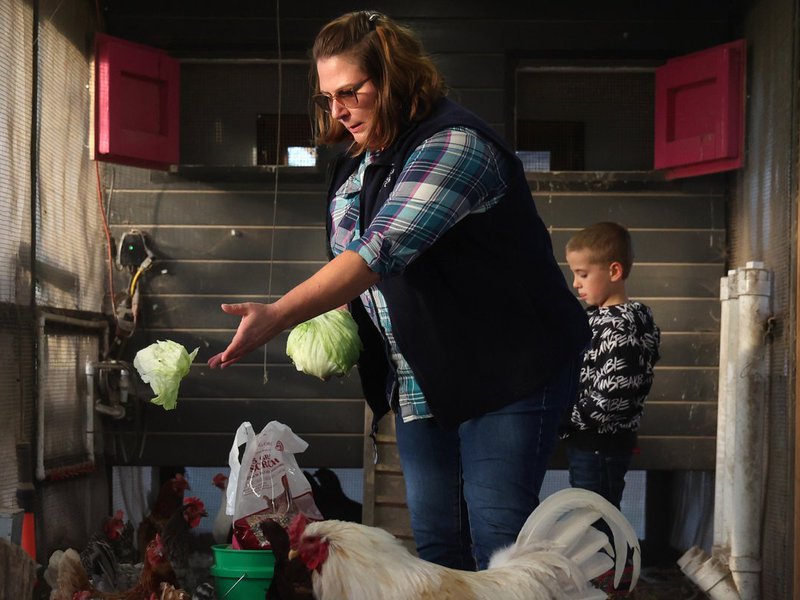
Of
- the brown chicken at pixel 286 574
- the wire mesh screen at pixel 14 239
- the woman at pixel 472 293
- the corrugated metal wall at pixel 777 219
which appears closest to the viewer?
the woman at pixel 472 293

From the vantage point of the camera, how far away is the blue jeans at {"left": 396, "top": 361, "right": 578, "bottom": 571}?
224 cm

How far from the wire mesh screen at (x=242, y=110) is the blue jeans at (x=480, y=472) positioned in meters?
3.29

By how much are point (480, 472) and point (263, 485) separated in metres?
1.90

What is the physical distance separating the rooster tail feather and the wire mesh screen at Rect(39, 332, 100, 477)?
2549mm

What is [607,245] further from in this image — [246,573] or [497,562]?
[497,562]

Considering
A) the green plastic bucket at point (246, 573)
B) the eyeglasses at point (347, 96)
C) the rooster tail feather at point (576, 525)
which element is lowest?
the green plastic bucket at point (246, 573)

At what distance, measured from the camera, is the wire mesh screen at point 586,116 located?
18.0 feet

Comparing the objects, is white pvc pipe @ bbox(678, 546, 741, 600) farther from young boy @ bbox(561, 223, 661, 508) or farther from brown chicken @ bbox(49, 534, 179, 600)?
brown chicken @ bbox(49, 534, 179, 600)

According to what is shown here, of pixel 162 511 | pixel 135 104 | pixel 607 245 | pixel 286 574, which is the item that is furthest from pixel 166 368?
pixel 135 104

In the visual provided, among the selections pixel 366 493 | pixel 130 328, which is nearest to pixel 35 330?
pixel 130 328

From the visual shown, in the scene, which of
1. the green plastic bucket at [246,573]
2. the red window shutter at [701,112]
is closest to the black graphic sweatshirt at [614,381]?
the green plastic bucket at [246,573]

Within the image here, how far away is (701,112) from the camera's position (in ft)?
16.8

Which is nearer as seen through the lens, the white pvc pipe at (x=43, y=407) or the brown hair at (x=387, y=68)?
the brown hair at (x=387, y=68)

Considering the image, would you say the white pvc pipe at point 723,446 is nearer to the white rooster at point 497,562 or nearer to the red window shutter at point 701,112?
the red window shutter at point 701,112
